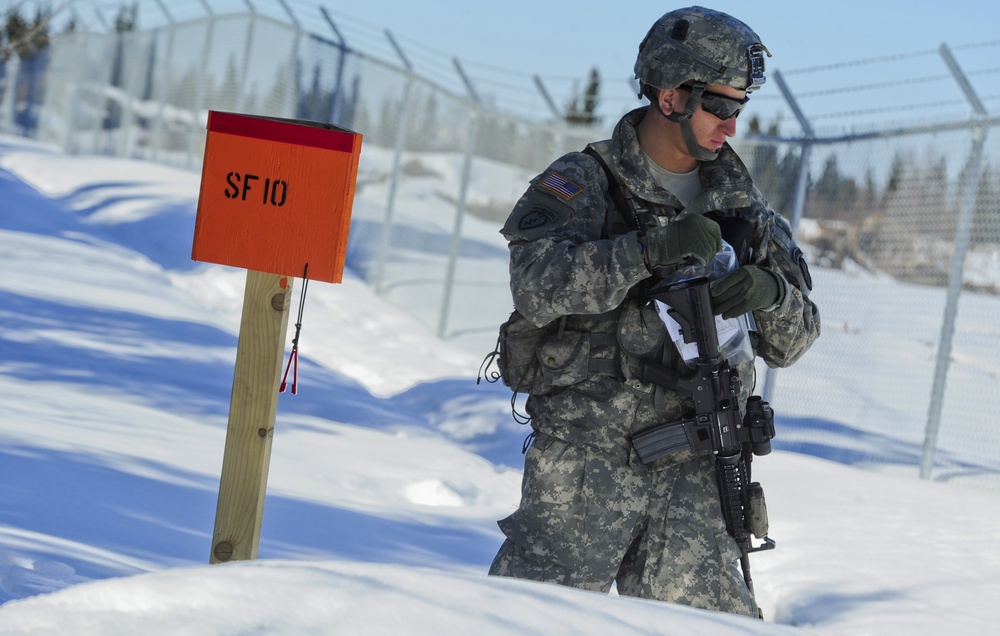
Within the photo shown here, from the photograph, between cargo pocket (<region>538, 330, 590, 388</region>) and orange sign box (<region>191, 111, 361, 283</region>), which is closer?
orange sign box (<region>191, 111, 361, 283</region>)

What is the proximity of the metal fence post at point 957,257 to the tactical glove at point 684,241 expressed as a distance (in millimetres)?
3423

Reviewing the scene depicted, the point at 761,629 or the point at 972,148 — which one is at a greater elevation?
the point at 972,148

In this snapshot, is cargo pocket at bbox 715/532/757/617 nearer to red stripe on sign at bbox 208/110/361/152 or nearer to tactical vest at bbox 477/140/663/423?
tactical vest at bbox 477/140/663/423

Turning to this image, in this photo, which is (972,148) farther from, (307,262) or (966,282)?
(307,262)

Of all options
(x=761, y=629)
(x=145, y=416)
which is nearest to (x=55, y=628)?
(x=761, y=629)

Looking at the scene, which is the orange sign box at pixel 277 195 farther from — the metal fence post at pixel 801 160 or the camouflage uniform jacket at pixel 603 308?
the metal fence post at pixel 801 160

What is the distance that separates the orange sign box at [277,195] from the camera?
2236mm

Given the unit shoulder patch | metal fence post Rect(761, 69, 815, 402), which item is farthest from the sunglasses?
metal fence post Rect(761, 69, 815, 402)

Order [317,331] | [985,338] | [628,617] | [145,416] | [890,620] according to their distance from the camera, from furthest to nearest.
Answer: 1. [317,331]
2. [985,338]
3. [145,416]
4. [890,620]
5. [628,617]

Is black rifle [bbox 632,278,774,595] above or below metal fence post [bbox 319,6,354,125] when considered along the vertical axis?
below

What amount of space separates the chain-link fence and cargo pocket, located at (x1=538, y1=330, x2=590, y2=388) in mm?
3245

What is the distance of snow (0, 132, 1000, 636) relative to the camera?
139 centimetres

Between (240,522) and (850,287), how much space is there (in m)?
4.56

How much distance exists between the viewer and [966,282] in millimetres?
5375
